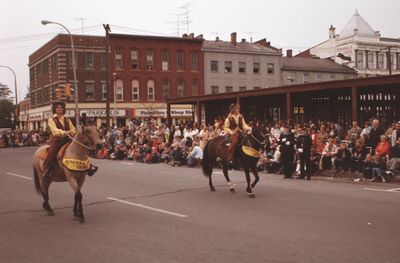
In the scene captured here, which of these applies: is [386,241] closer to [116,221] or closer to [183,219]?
[183,219]

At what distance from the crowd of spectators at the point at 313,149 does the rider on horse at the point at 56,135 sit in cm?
75

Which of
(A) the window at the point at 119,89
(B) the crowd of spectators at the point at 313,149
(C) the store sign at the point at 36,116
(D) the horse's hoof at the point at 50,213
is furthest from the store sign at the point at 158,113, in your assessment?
(D) the horse's hoof at the point at 50,213

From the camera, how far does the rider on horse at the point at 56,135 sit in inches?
384

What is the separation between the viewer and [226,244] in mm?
7289

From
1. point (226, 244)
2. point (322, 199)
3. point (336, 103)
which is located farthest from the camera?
point (336, 103)

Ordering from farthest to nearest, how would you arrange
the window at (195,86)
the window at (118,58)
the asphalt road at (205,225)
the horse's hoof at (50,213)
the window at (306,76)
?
the window at (306,76) < the window at (195,86) < the window at (118,58) < the horse's hoof at (50,213) < the asphalt road at (205,225)

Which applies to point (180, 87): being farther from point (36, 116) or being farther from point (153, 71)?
point (36, 116)

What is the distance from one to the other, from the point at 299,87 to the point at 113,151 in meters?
12.8

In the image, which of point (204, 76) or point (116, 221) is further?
point (204, 76)

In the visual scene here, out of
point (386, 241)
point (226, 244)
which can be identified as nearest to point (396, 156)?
point (386, 241)

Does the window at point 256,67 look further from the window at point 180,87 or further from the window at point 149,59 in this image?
the window at point 149,59

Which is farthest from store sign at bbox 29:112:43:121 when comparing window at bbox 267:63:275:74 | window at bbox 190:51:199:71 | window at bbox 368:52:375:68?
window at bbox 368:52:375:68

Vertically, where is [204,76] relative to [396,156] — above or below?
above

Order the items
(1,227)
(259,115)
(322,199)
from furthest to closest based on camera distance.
A: (259,115) < (322,199) < (1,227)
